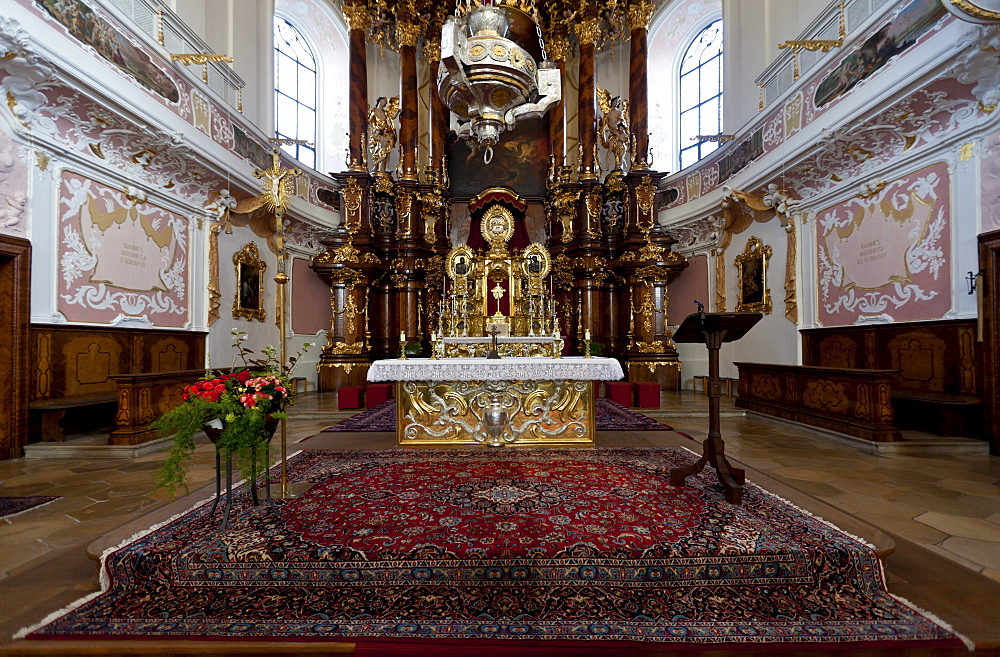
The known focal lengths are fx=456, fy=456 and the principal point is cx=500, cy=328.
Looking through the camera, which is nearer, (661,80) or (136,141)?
(136,141)

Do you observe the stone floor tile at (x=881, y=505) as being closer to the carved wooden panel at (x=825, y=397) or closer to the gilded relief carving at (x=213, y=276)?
the carved wooden panel at (x=825, y=397)

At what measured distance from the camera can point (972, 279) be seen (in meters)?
5.28

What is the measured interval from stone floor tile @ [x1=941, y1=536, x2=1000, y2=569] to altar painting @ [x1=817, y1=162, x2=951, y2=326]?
415cm

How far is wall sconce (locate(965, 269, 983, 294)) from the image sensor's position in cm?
516

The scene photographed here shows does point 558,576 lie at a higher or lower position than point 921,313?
lower

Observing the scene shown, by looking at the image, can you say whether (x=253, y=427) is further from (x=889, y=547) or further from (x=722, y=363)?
(x=722, y=363)

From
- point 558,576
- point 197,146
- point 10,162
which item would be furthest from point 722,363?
point 10,162

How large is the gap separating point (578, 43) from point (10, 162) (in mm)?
12478

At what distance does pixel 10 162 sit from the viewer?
5.10 meters

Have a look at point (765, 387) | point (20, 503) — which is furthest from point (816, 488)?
point (20, 503)

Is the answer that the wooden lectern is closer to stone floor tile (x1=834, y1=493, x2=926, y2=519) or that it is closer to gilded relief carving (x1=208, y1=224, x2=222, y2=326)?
stone floor tile (x1=834, y1=493, x2=926, y2=519)

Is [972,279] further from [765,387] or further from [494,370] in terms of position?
[494,370]

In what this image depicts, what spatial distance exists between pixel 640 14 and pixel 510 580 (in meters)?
13.6

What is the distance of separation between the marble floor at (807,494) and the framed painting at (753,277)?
139 inches
